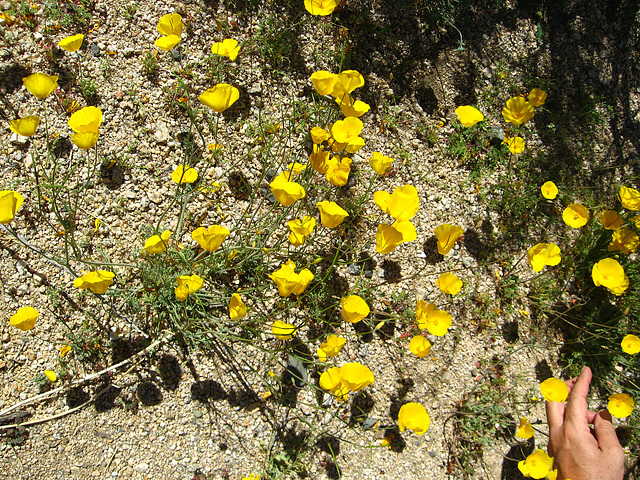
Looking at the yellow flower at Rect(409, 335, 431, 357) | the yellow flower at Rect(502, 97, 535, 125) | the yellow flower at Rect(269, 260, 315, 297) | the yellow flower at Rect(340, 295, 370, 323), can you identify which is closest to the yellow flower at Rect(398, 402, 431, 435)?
the yellow flower at Rect(409, 335, 431, 357)

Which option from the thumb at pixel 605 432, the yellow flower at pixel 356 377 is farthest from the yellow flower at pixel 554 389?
the yellow flower at pixel 356 377

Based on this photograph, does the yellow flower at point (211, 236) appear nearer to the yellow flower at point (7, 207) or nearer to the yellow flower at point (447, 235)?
the yellow flower at point (7, 207)

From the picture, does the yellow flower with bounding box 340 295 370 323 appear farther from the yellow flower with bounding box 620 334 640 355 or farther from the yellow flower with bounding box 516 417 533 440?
the yellow flower with bounding box 620 334 640 355

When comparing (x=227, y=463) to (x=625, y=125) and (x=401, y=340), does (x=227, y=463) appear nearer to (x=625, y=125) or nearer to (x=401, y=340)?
(x=401, y=340)

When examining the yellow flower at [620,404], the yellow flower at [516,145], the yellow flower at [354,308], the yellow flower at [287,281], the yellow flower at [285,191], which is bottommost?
the yellow flower at [620,404]

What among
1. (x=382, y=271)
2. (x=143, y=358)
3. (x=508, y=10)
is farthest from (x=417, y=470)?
(x=508, y=10)

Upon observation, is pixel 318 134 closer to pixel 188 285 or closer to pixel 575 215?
pixel 188 285
